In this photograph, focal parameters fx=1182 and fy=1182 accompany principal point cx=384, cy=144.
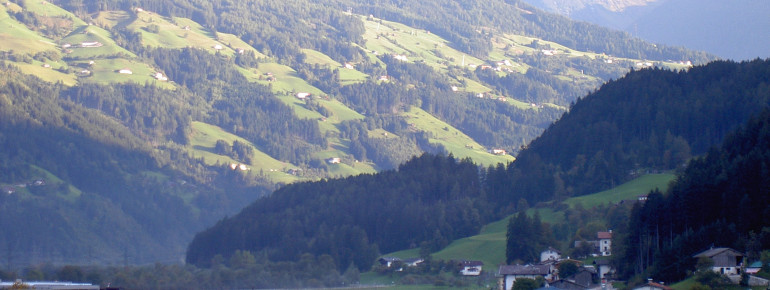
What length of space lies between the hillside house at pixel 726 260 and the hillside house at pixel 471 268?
32.5 metres

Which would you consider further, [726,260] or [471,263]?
[471,263]

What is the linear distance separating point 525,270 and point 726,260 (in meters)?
22.0

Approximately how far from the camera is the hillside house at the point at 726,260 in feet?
205

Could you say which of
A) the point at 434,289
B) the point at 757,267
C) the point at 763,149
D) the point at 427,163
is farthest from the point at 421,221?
the point at 757,267

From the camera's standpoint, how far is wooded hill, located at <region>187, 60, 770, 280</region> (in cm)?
11862

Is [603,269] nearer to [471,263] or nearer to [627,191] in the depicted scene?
[471,263]

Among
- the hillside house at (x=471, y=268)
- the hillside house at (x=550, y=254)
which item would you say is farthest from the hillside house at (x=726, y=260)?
the hillside house at (x=471, y=268)

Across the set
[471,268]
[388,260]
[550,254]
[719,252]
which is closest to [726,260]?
[719,252]

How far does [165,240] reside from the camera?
536 ft

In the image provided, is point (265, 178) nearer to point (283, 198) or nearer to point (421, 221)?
point (283, 198)

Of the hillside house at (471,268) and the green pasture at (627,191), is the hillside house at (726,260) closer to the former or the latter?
the hillside house at (471,268)

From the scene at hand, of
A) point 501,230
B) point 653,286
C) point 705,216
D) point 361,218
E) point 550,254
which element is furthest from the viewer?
point 361,218

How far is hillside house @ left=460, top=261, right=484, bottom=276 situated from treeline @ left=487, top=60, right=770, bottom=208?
22404 millimetres

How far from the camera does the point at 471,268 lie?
315 ft
